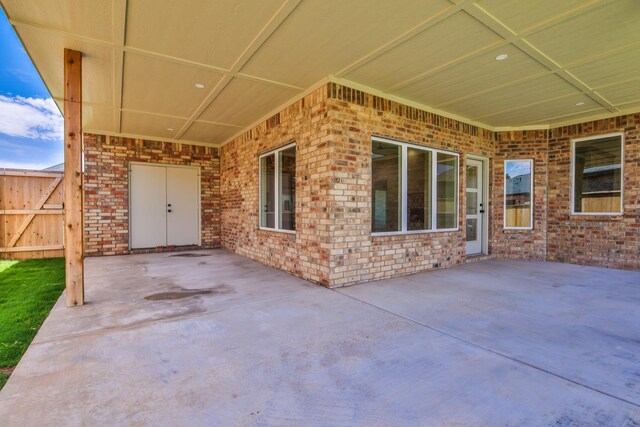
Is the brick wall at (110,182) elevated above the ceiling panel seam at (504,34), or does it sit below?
below

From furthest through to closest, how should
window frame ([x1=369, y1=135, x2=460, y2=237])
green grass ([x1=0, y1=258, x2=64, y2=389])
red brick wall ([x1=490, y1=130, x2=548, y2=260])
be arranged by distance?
red brick wall ([x1=490, y1=130, x2=548, y2=260]) < window frame ([x1=369, y1=135, x2=460, y2=237]) < green grass ([x1=0, y1=258, x2=64, y2=389])

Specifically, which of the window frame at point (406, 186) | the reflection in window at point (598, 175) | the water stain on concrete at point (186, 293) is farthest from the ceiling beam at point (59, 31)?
the reflection in window at point (598, 175)

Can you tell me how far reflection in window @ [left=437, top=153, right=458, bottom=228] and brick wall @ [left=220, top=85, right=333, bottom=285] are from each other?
248 cm

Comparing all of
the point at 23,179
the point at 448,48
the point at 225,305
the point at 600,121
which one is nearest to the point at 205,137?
the point at 23,179

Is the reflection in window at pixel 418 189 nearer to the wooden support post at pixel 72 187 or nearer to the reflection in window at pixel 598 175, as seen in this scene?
the reflection in window at pixel 598 175

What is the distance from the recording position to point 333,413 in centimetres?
162

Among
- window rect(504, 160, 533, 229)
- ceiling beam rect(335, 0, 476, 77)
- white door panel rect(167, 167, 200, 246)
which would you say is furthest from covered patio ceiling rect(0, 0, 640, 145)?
white door panel rect(167, 167, 200, 246)

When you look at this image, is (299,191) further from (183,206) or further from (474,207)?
(183,206)

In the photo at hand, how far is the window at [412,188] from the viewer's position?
15.7ft

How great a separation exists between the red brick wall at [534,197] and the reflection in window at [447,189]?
1.37m

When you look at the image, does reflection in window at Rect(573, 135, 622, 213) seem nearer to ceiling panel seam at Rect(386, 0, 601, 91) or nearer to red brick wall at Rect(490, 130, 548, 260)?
red brick wall at Rect(490, 130, 548, 260)

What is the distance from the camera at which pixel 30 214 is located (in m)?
6.63

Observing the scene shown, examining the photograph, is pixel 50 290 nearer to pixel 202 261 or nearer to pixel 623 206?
pixel 202 261

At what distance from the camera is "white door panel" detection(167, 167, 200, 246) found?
→ 311 inches
